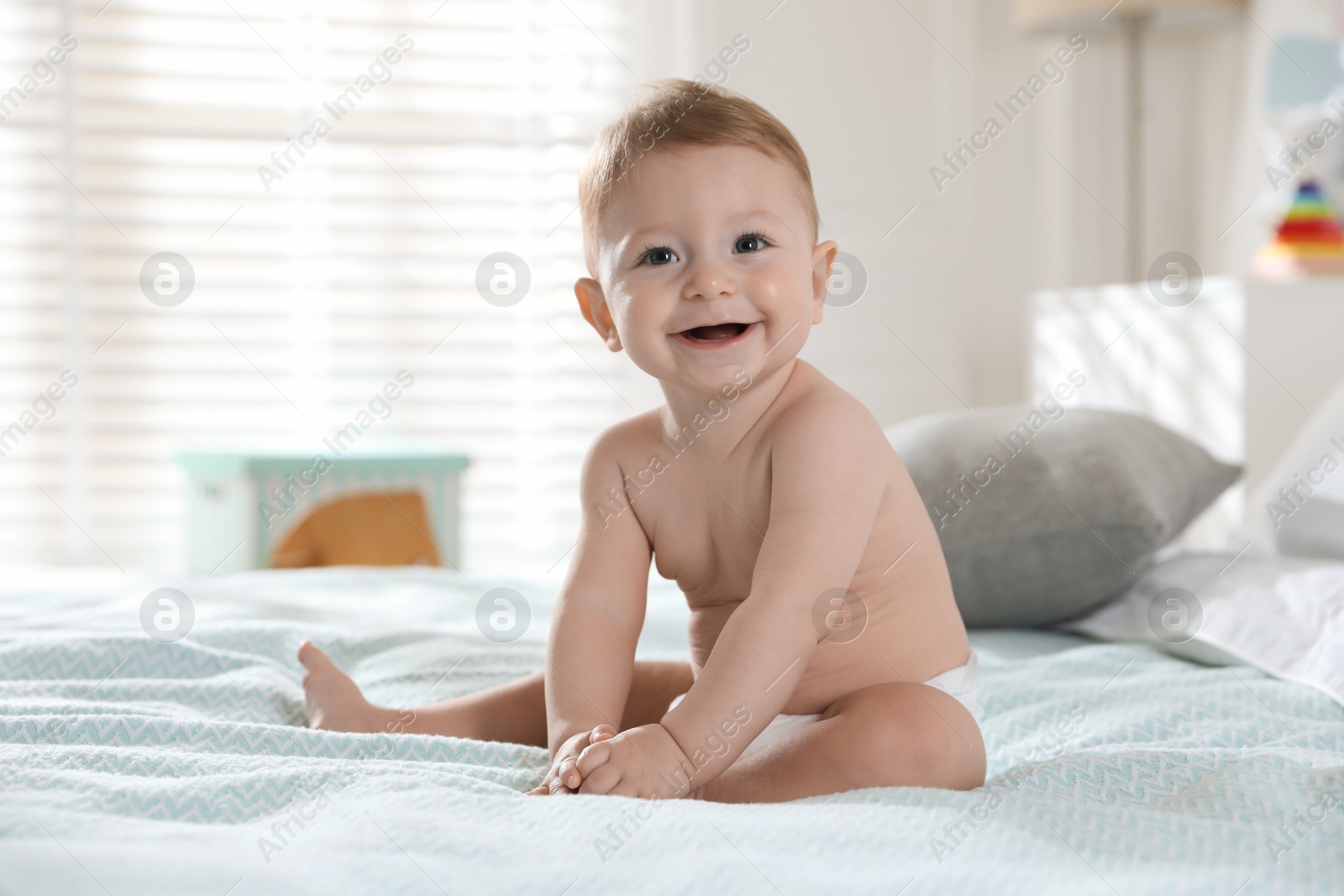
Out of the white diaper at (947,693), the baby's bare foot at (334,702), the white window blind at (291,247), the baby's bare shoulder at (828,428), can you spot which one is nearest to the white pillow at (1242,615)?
the white diaper at (947,693)

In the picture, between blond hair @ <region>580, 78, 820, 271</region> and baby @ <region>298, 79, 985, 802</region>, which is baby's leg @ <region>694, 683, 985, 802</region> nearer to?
baby @ <region>298, 79, 985, 802</region>

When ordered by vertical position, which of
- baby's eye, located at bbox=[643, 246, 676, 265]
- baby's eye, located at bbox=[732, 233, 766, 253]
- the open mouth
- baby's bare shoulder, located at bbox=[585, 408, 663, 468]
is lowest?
baby's bare shoulder, located at bbox=[585, 408, 663, 468]

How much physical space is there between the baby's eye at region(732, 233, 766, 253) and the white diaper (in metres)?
0.30

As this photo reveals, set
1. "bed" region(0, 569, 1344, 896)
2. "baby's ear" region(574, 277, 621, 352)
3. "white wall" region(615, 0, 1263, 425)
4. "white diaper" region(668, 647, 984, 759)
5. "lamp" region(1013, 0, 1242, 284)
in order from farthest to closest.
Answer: "white wall" region(615, 0, 1263, 425)
"lamp" region(1013, 0, 1242, 284)
"baby's ear" region(574, 277, 621, 352)
"white diaper" region(668, 647, 984, 759)
"bed" region(0, 569, 1344, 896)

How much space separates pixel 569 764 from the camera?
68 centimetres

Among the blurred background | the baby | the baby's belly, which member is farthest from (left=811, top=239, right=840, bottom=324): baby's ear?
the blurred background

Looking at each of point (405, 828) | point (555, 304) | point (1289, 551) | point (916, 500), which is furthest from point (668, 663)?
point (555, 304)

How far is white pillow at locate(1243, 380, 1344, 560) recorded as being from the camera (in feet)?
4.22

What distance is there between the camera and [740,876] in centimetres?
52

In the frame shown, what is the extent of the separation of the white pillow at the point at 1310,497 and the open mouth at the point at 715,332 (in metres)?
0.81

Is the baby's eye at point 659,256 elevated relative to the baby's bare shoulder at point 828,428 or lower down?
elevated

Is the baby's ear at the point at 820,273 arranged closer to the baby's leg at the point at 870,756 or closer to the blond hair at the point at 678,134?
the blond hair at the point at 678,134

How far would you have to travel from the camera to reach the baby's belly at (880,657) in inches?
31.6

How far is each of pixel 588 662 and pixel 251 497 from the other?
151cm
